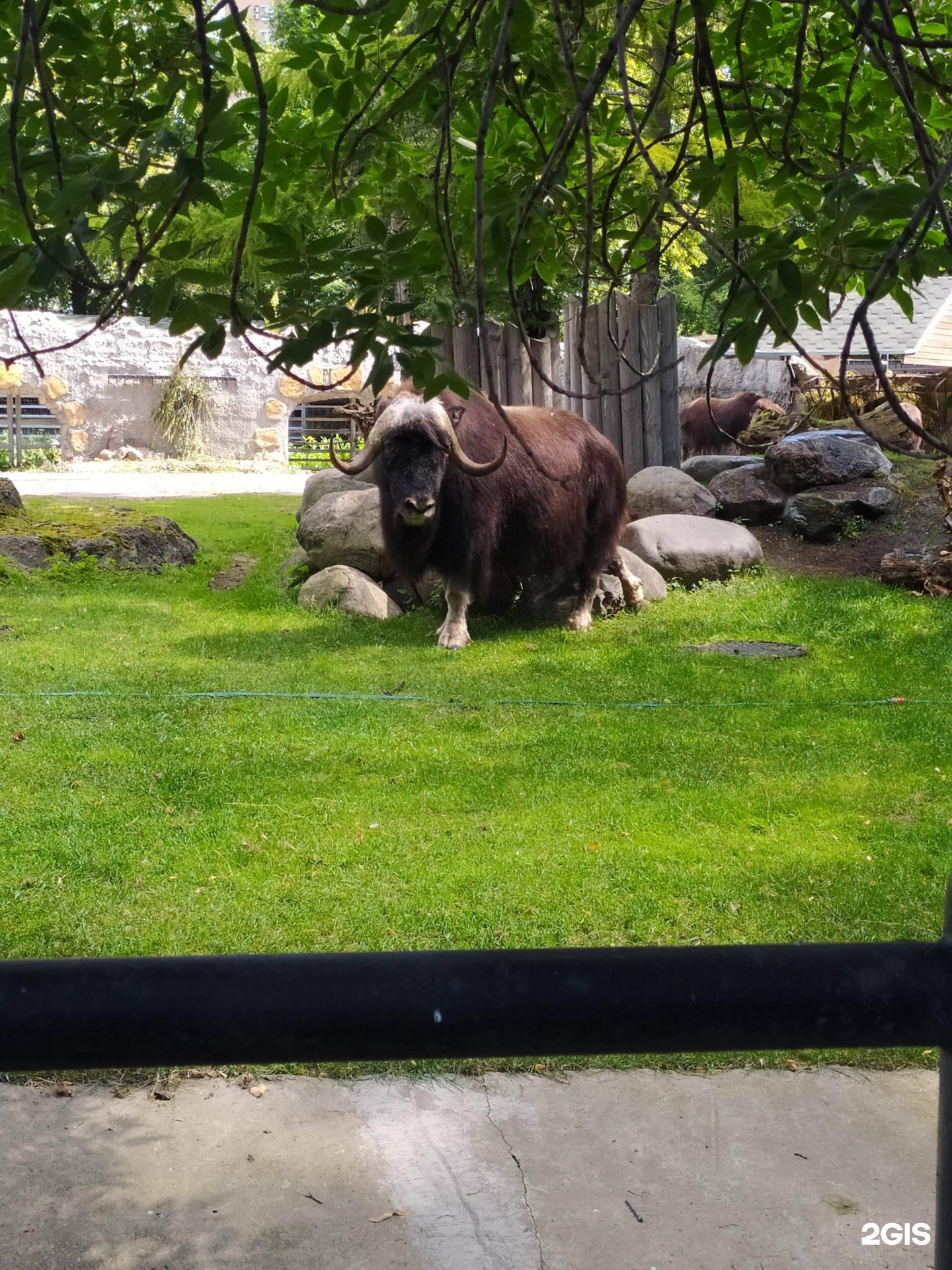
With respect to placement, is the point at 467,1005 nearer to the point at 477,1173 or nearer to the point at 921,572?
the point at 477,1173

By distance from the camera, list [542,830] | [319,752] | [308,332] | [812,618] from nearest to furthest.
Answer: [308,332]
[542,830]
[319,752]
[812,618]

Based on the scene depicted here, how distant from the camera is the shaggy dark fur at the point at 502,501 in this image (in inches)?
328

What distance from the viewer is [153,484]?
63.0 feet

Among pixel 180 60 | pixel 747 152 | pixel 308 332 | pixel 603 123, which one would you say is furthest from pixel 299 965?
pixel 603 123

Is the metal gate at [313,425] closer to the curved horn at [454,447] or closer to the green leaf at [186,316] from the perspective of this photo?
the curved horn at [454,447]

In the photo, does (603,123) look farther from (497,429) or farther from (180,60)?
(497,429)

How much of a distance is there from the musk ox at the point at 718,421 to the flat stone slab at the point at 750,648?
8521 millimetres

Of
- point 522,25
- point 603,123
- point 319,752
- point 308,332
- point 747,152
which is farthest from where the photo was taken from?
point 319,752

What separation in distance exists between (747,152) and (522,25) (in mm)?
727

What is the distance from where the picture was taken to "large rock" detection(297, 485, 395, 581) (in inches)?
392

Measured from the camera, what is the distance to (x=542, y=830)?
5.00 meters

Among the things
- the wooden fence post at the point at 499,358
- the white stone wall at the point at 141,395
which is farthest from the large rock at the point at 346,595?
the white stone wall at the point at 141,395

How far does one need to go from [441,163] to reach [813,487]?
9514mm

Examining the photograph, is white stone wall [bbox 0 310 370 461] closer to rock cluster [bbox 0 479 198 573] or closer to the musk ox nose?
rock cluster [bbox 0 479 198 573]
